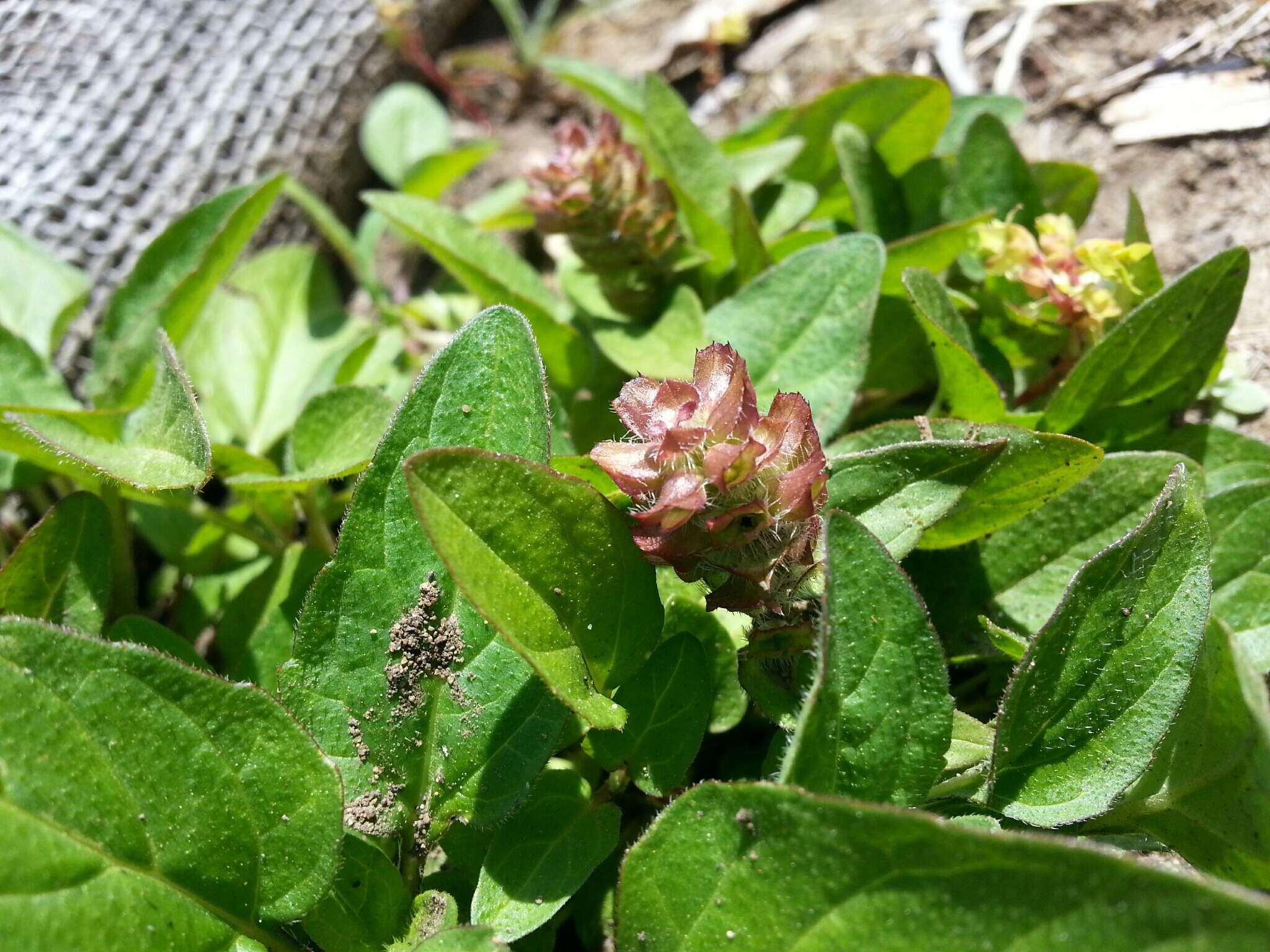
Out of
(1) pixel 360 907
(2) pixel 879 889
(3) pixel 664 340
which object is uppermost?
(3) pixel 664 340

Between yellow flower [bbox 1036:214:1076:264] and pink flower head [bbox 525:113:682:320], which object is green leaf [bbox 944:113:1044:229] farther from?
pink flower head [bbox 525:113:682:320]

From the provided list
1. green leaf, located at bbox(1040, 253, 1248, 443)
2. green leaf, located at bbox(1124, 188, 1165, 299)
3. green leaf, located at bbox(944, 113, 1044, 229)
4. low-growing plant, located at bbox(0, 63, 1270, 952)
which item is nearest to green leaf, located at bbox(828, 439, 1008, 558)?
low-growing plant, located at bbox(0, 63, 1270, 952)

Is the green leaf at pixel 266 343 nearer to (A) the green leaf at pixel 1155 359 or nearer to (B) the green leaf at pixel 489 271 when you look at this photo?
(B) the green leaf at pixel 489 271

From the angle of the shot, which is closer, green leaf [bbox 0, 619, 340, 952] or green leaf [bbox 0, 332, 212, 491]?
green leaf [bbox 0, 619, 340, 952]

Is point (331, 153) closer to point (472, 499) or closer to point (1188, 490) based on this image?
point (472, 499)

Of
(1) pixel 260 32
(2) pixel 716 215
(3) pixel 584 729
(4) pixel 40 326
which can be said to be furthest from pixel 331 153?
(3) pixel 584 729

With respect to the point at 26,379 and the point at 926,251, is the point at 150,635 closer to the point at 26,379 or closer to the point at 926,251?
the point at 26,379

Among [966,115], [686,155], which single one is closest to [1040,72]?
[966,115]
